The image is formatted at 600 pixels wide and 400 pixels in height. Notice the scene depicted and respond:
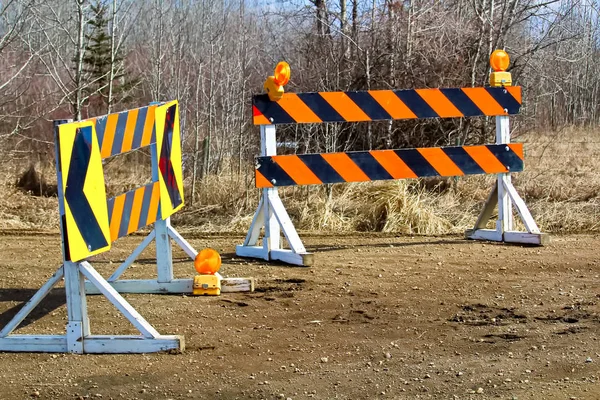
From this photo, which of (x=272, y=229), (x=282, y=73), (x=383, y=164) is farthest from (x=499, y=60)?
(x=272, y=229)

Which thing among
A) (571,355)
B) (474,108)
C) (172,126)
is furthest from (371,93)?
(571,355)

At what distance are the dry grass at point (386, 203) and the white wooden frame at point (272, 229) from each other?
284cm

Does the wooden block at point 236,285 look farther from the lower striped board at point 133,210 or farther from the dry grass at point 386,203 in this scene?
the dry grass at point 386,203

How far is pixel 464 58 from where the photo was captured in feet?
54.9

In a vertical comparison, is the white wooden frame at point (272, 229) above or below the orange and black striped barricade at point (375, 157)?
below

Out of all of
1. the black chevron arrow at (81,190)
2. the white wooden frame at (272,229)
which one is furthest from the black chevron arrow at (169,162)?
the black chevron arrow at (81,190)

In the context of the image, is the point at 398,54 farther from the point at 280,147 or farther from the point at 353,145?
the point at 280,147

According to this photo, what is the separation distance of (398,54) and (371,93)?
30.3ft

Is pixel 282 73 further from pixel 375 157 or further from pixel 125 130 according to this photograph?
pixel 125 130

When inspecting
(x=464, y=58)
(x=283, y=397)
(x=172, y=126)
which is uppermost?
(x=464, y=58)

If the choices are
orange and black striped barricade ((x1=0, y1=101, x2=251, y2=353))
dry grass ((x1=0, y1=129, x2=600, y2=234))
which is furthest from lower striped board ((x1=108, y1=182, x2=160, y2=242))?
dry grass ((x1=0, y1=129, x2=600, y2=234))

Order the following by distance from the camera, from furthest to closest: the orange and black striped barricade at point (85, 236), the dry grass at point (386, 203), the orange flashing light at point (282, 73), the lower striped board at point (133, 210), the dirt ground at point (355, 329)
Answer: the dry grass at point (386, 203)
the orange flashing light at point (282, 73)
the lower striped board at point (133, 210)
the orange and black striped barricade at point (85, 236)
the dirt ground at point (355, 329)

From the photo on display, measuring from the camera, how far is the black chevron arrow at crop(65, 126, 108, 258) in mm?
4746

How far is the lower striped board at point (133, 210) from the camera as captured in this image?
5.53 meters
